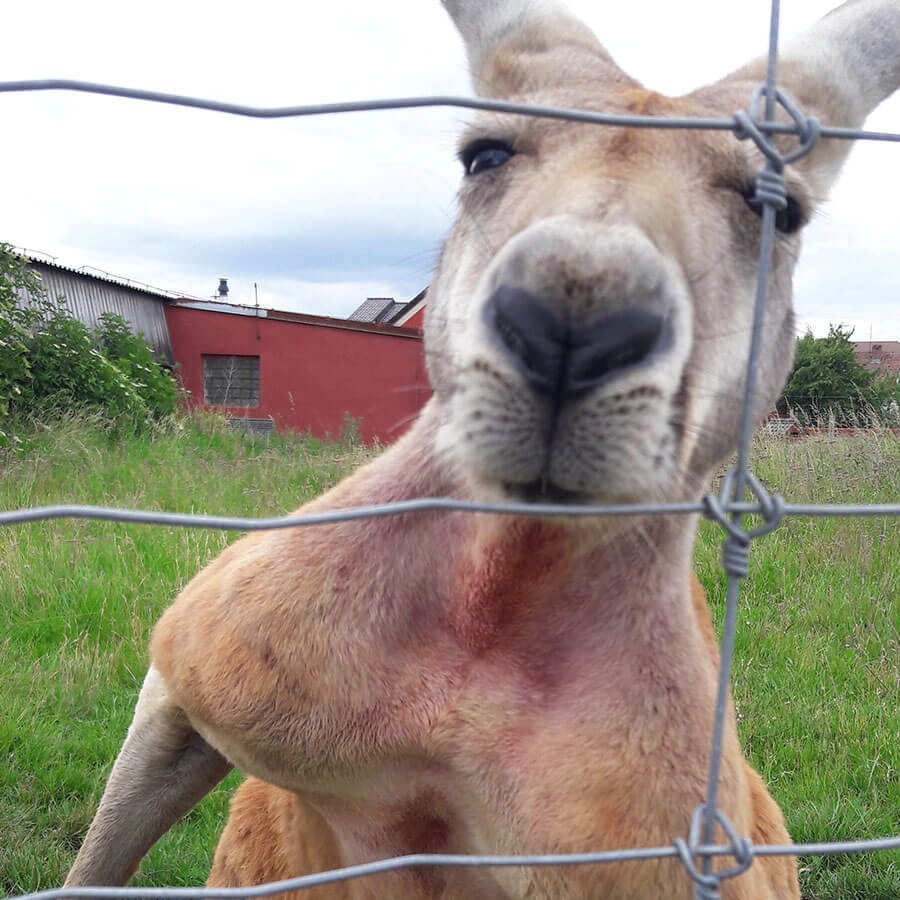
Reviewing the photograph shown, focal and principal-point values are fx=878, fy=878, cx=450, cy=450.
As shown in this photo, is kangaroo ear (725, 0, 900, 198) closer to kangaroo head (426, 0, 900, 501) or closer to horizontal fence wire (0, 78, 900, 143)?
kangaroo head (426, 0, 900, 501)

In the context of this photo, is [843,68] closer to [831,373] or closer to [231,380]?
[831,373]

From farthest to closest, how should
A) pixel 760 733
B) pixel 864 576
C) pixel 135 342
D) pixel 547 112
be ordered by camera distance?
1. pixel 135 342
2. pixel 864 576
3. pixel 760 733
4. pixel 547 112

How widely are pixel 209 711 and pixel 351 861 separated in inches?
19.7

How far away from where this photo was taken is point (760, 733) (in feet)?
11.9

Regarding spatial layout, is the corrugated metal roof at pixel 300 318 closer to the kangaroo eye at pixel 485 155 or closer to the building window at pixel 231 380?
the building window at pixel 231 380

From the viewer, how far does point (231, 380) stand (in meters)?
16.3

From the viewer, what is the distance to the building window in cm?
1616

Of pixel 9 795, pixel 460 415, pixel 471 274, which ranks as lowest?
pixel 9 795

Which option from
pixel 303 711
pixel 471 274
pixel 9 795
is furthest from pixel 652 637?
pixel 9 795

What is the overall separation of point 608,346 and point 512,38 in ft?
4.77

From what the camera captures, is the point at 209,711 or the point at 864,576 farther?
the point at 864,576

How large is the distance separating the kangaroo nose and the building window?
1473 centimetres

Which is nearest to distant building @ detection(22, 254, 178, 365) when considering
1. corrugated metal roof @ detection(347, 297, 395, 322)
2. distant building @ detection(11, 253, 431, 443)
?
distant building @ detection(11, 253, 431, 443)

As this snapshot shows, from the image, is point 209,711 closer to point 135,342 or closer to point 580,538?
point 580,538
